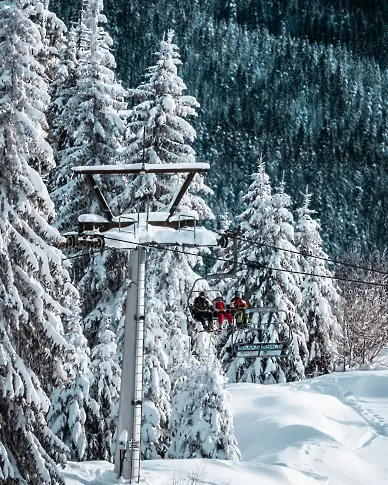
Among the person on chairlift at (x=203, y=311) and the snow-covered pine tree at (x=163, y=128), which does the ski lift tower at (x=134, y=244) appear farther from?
the snow-covered pine tree at (x=163, y=128)

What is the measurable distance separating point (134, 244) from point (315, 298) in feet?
90.0

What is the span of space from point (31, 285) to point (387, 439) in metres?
22.4

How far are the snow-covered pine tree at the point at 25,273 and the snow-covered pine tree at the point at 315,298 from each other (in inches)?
1090

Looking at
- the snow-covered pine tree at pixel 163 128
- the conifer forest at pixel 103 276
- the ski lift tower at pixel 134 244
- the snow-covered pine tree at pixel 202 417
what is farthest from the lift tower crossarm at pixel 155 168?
the snow-covered pine tree at pixel 202 417

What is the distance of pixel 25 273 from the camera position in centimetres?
1571

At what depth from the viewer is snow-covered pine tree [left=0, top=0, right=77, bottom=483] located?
15.2m

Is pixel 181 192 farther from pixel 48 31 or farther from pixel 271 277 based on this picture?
pixel 271 277

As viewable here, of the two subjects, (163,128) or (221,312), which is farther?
(163,128)

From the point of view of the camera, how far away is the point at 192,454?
86.1ft

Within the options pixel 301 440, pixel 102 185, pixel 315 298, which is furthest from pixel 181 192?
pixel 315 298

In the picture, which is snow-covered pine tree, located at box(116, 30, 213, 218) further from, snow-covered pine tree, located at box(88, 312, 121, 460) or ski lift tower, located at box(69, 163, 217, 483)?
ski lift tower, located at box(69, 163, 217, 483)

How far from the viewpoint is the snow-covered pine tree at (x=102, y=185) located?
80.8 feet

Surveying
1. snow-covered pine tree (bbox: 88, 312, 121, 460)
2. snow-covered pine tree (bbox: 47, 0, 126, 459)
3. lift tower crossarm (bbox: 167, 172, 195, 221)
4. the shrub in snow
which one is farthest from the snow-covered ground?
the shrub in snow

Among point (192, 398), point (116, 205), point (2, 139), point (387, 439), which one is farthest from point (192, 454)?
point (2, 139)
